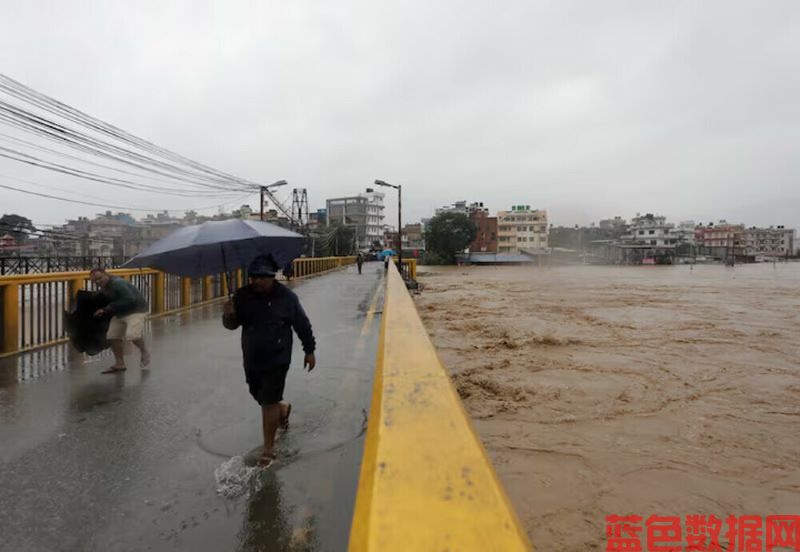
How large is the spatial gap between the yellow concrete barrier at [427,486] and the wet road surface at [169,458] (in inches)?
36.3

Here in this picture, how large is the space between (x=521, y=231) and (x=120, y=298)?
86.3 metres

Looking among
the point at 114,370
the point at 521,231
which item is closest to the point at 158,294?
the point at 114,370

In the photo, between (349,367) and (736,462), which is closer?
(736,462)

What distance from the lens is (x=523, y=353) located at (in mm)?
8117

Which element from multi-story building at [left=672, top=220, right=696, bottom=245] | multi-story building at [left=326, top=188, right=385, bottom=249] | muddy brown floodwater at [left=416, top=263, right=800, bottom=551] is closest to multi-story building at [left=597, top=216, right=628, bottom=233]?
multi-story building at [left=672, top=220, right=696, bottom=245]

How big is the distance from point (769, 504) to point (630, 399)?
225 cm

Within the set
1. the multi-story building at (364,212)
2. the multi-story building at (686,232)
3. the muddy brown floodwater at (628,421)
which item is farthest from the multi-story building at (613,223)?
the muddy brown floodwater at (628,421)

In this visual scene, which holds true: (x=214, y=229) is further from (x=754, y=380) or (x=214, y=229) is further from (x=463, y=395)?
(x=754, y=380)

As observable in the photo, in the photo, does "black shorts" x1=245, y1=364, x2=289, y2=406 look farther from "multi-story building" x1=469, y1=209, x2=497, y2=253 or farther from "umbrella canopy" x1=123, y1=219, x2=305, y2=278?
"multi-story building" x1=469, y1=209, x2=497, y2=253

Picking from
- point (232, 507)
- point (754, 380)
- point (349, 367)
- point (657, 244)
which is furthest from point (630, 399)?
point (657, 244)

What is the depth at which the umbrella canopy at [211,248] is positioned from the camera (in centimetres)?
318

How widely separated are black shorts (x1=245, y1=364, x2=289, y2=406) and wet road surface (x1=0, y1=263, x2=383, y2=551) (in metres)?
0.45

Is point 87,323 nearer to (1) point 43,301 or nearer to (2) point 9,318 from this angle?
(2) point 9,318

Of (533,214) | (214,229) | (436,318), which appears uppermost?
(533,214)
